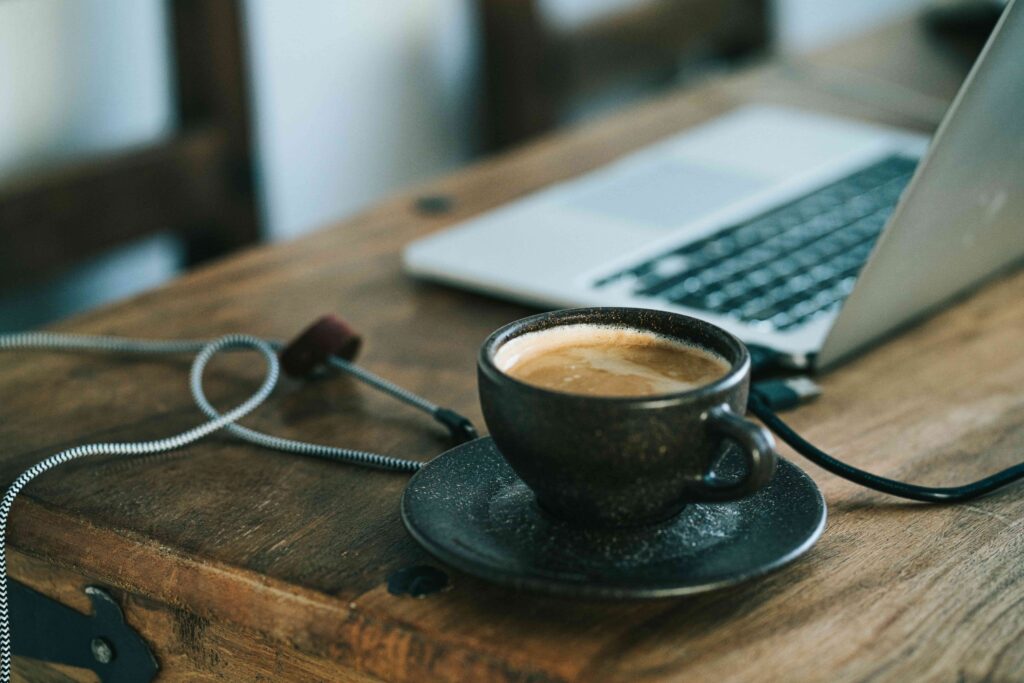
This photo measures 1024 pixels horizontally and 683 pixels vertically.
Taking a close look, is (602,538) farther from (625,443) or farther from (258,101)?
(258,101)

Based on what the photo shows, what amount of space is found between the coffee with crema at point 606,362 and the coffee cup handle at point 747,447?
1.0 inches

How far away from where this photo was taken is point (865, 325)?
2.35ft

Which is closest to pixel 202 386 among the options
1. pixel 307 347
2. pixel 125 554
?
pixel 307 347

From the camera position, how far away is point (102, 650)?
2.00 feet

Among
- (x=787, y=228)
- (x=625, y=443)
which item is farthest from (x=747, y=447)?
(x=787, y=228)

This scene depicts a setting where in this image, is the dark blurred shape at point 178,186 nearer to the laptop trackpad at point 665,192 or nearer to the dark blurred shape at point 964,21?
the laptop trackpad at point 665,192

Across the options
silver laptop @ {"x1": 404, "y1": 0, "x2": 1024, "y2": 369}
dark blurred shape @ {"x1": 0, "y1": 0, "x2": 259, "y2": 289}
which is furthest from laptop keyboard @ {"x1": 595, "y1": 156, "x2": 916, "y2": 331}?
dark blurred shape @ {"x1": 0, "y1": 0, "x2": 259, "y2": 289}

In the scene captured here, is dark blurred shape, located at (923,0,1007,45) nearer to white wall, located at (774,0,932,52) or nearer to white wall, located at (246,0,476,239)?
white wall, located at (246,0,476,239)

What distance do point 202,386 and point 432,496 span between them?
0.85 ft

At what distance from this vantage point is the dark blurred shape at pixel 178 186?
124 cm

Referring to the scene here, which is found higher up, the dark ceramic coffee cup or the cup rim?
the cup rim

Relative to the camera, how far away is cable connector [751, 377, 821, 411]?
66 centimetres

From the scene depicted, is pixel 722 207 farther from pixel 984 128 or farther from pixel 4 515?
pixel 4 515

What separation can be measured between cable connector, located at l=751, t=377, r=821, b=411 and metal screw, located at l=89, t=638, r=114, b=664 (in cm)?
35
